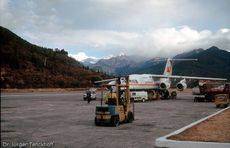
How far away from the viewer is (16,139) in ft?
42.2

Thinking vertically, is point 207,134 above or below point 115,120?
below

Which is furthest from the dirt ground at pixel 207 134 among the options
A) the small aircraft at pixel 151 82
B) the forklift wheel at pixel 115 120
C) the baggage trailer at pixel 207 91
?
the baggage trailer at pixel 207 91

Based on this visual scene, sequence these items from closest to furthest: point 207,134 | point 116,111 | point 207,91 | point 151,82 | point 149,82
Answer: point 207,134 < point 116,111 < point 207,91 < point 149,82 < point 151,82

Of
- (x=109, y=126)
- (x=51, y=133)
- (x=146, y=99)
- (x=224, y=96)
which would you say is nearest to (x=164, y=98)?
(x=146, y=99)

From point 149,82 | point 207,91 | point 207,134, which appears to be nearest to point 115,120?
point 207,134

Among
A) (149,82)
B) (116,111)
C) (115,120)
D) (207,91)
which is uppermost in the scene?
(149,82)

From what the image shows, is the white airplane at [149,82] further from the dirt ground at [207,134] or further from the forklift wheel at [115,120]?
the dirt ground at [207,134]

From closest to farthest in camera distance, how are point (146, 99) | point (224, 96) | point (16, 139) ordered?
point (16, 139) < point (224, 96) < point (146, 99)

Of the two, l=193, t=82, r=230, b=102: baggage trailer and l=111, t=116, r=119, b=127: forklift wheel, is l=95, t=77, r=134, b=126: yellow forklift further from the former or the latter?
l=193, t=82, r=230, b=102: baggage trailer

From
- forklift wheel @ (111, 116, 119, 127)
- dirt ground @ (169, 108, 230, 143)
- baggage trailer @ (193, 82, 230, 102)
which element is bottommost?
dirt ground @ (169, 108, 230, 143)

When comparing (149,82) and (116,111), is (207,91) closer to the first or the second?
(149,82)

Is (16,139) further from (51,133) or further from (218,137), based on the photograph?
(218,137)

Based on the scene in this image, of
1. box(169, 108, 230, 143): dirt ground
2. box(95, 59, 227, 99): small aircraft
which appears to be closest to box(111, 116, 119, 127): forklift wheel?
box(169, 108, 230, 143): dirt ground

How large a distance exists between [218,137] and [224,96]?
21794mm
